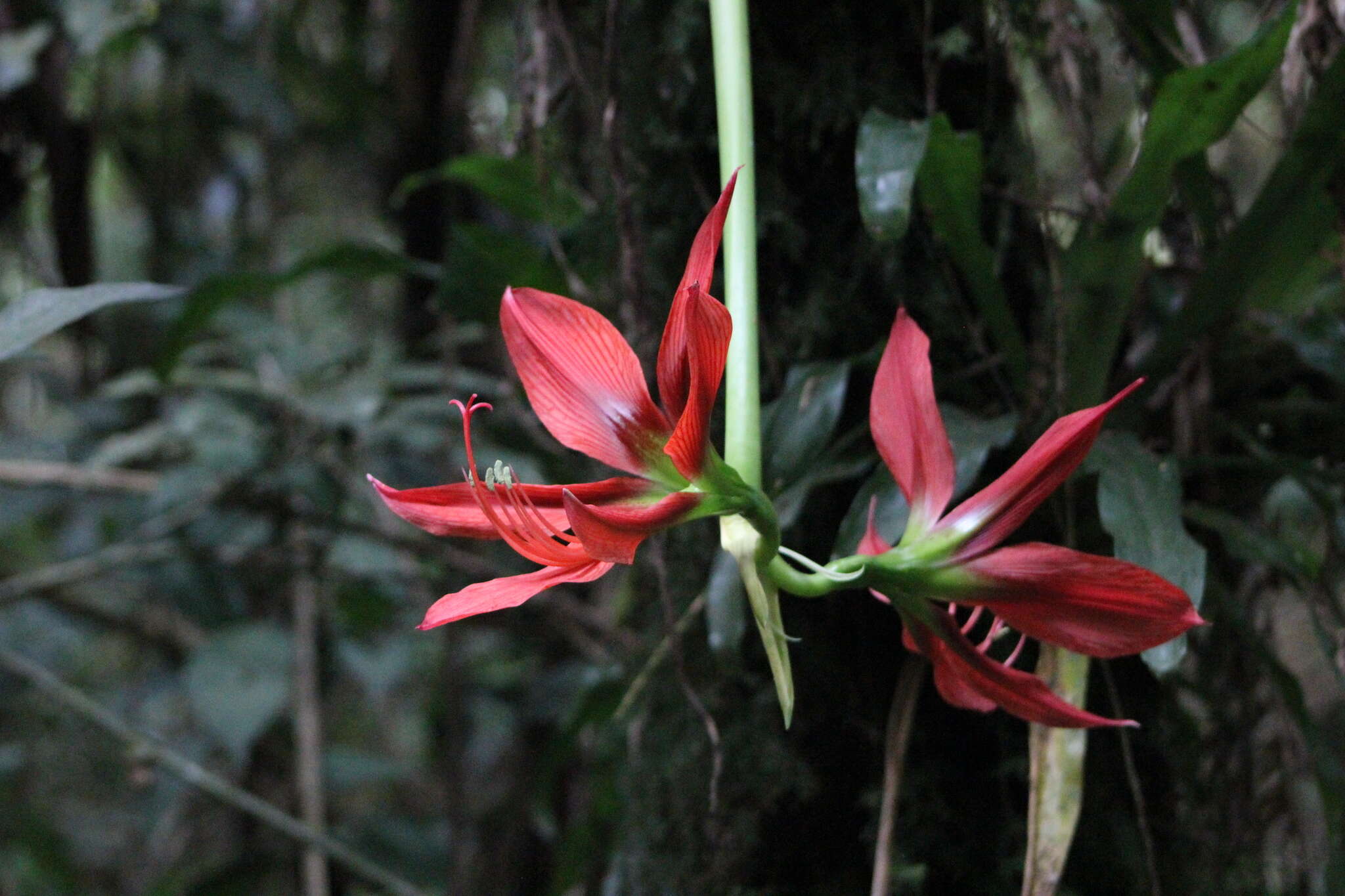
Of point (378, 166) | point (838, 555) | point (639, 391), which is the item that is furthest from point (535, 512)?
point (378, 166)

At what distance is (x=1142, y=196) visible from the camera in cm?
64

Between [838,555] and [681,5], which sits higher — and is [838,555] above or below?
below

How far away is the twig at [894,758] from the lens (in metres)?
0.58

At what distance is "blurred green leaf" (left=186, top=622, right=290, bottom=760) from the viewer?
121 centimetres

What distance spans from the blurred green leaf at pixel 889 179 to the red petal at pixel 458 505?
0.80ft

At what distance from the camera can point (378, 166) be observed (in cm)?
191

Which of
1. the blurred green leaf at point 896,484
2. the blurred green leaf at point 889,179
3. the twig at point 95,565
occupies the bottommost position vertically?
the twig at point 95,565

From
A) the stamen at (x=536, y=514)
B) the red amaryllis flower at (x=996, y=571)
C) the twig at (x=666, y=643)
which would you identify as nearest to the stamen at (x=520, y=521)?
the stamen at (x=536, y=514)

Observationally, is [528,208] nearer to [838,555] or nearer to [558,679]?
[838,555]

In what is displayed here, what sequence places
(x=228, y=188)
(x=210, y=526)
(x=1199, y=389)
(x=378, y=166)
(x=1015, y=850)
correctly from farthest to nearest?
(x=228, y=188) → (x=378, y=166) → (x=210, y=526) → (x=1199, y=389) → (x=1015, y=850)

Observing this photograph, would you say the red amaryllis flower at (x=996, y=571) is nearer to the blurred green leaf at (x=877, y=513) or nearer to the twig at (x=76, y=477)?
the blurred green leaf at (x=877, y=513)

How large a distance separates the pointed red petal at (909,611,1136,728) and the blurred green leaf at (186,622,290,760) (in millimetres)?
986

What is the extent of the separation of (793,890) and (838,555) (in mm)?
294

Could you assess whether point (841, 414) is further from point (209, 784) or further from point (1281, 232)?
point (209, 784)
